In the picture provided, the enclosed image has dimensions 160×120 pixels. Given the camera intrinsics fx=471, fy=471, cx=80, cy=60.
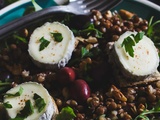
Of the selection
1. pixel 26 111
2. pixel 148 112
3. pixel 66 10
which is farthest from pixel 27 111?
pixel 66 10

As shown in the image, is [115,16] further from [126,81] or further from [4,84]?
[4,84]

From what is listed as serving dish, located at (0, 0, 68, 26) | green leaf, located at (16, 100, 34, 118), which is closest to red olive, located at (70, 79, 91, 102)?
green leaf, located at (16, 100, 34, 118)

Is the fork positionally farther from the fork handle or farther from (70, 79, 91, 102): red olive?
(70, 79, 91, 102): red olive

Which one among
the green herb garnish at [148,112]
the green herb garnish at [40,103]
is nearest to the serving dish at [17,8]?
the green herb garnish at [40,103]

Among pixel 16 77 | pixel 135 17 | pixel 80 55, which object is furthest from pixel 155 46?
pixel 16 77

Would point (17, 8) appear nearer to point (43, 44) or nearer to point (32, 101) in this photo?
point (43, 44)

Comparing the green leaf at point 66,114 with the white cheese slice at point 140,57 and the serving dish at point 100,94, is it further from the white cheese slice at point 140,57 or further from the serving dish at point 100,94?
the white cheese slice at point 140,57

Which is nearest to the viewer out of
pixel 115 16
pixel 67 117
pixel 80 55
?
pixel 67 117
